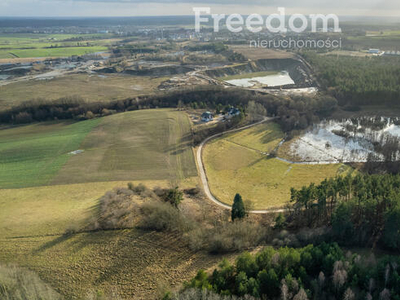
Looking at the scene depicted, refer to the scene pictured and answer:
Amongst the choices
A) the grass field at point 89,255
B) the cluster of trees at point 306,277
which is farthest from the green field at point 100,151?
the cluster of trees at point 306,277

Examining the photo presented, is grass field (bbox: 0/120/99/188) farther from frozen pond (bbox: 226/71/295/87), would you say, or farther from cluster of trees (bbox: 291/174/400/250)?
frozen pond (bbox: 226/71/295/87)

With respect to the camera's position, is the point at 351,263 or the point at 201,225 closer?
the point at 351,263

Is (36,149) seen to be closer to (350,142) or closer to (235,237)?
(235,237)

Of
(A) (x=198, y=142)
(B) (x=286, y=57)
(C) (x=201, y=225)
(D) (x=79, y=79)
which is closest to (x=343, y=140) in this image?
(A) (x=198, y=142)

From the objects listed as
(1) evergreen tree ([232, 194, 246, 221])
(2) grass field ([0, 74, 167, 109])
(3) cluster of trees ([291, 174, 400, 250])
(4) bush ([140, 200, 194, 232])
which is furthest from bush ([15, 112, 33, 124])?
(3) cluster of trees ([291, 174, 400, 250])

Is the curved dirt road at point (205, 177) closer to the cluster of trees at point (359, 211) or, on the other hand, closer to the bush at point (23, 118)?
the cluster of trees at point (359, 211)

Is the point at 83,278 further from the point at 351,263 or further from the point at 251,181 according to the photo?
the point at 251,181
